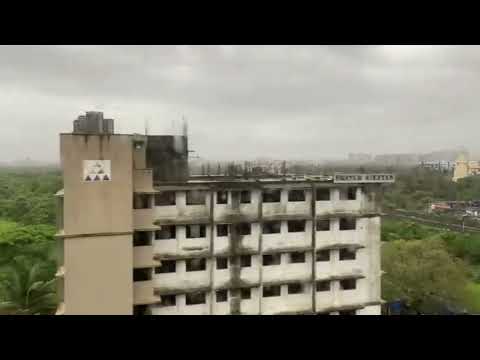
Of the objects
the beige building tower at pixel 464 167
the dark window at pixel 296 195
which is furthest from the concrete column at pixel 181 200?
the beige building tower at pixel 464 167

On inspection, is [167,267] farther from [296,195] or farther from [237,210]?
[296,195]

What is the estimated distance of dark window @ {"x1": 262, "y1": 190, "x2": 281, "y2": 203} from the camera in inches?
532

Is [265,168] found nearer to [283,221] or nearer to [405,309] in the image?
[283,221]

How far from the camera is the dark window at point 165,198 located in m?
12.5

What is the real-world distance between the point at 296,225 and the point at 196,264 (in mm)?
3661

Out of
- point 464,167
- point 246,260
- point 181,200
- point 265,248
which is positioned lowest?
point 246,260

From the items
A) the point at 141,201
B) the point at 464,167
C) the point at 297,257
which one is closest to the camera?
the point at 141,201

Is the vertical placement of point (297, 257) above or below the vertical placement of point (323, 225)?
below

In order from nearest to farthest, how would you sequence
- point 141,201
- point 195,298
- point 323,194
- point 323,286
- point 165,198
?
point 141,201 < point 165,198 < point 195,298 < point 323,194 < point 323,286

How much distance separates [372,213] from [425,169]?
38.0 meters

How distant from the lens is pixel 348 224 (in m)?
14.4

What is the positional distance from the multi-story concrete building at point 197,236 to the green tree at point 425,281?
12.5ft

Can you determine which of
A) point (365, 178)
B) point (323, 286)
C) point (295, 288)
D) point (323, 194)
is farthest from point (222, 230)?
point (365, 178)

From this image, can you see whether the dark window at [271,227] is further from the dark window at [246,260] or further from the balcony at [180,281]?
the balcony at [180,281]
